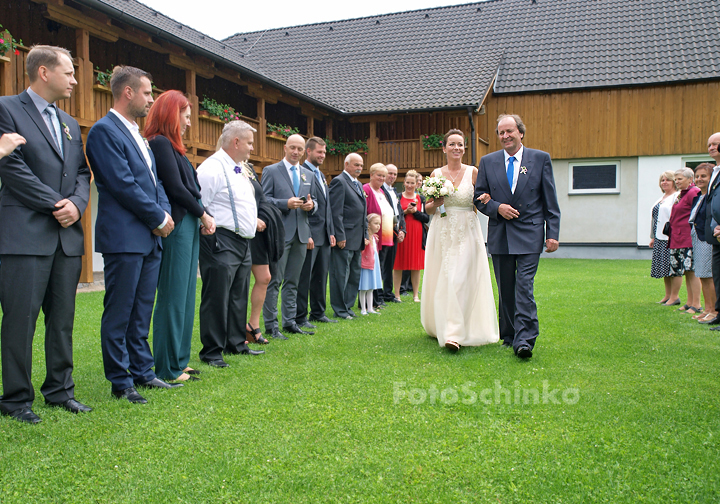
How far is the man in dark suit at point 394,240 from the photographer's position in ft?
31.3

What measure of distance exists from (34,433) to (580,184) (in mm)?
22661

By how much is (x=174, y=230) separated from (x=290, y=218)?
250 centimetres

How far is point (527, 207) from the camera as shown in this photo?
5.50 metres

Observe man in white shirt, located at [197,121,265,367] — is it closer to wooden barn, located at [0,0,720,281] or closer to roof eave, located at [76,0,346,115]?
roof eave, located at [76,0,346,115]

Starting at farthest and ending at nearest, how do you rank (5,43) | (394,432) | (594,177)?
(594,177) < (5,43) < (394,432)

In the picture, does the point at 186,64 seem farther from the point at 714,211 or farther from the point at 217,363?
the point at 714,211

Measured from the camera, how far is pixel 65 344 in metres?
3.71

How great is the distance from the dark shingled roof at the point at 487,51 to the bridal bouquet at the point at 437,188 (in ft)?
46.8

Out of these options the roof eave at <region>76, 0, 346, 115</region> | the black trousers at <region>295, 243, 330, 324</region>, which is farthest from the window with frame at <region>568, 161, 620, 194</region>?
the black trousers at <region>295, 243, 330, 324</region>

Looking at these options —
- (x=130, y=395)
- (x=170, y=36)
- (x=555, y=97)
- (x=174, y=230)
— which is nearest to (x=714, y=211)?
(x=174, y=230)

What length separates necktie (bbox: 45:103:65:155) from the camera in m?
3.68

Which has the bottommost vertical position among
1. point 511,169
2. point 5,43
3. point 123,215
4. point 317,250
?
point 317,250

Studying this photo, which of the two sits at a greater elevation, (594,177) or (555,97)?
(555,97)

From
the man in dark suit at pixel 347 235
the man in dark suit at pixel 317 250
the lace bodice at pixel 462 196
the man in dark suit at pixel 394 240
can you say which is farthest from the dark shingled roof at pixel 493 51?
the lace bodice at pixel 462 196
